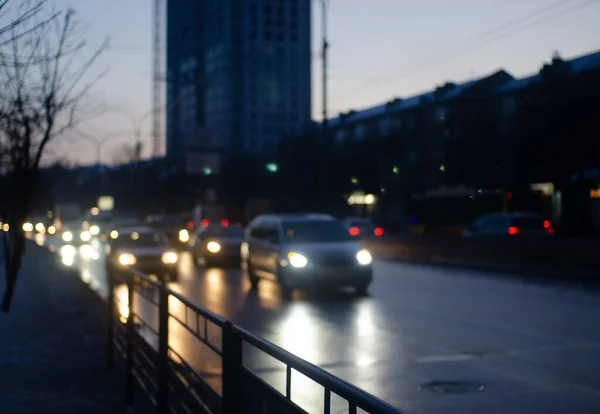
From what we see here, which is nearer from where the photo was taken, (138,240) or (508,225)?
(138,240)

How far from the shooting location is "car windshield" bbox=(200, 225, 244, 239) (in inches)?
1240

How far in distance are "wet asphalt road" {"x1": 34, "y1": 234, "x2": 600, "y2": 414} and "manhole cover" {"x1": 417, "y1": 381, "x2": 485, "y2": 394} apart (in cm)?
2

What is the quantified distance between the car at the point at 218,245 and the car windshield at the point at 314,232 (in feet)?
34.4

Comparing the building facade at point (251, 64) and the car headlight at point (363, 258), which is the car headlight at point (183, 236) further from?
the building facade at point (251, 64)

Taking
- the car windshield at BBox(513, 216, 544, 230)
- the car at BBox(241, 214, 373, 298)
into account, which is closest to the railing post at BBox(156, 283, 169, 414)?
the car at BBox(241, 214, 373, 298)

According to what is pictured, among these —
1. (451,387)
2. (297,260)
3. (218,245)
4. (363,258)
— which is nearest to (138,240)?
(218,245)

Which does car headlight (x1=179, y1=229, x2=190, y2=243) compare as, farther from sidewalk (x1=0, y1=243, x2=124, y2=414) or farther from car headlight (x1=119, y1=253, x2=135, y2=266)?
sidewalk (x1=0, y1=243, x2=124, y2=414)

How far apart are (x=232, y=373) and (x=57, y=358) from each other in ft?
19.1

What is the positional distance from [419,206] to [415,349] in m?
51.4

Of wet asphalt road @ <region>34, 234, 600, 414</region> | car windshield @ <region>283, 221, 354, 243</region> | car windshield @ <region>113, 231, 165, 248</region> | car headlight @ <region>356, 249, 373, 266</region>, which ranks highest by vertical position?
car windshield @ <region>283, 221, 354, 243</region>

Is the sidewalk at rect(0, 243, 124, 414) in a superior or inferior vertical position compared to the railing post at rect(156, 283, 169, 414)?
inferior

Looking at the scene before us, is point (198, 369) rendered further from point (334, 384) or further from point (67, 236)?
point (67, 236)

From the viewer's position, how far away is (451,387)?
28.9 feet

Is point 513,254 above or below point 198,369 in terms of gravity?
above
